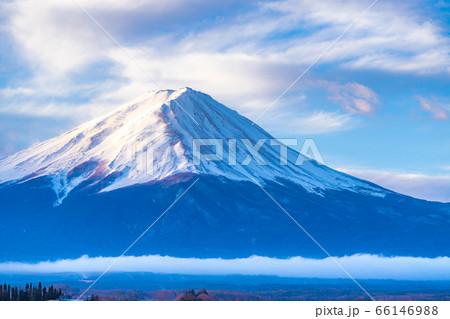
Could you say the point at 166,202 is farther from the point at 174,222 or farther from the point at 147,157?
the point at 147,157

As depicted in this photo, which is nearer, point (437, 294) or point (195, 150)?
point (437, 294)

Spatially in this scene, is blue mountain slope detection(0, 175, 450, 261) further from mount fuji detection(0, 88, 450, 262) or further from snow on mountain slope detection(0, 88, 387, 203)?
snow on mountain slope detection(0, 88, 387, 203)

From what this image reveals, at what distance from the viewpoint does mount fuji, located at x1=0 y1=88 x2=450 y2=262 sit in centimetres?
18400

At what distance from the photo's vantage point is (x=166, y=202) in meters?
181

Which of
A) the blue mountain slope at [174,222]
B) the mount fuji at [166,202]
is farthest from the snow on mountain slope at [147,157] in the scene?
the blue mountain slope at [174,222]

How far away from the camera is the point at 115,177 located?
615 ft

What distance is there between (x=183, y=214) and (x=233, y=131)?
24.0 meters

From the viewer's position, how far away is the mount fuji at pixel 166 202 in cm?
18400

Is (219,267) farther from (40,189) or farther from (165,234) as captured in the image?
(40,189)
